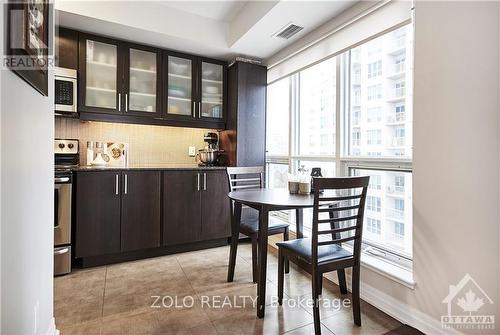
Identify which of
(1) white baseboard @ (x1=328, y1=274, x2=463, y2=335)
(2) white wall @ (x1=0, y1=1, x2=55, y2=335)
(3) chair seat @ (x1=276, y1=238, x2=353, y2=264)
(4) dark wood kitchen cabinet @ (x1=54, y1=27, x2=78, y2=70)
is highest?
(4) dark wood kitchen cabinet @ (x1=54, y1=27, x2=78, y2=70)

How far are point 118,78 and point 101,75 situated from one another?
167mm

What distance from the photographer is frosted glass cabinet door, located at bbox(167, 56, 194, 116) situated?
3311 mm

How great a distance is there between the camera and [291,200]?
76.8 inches

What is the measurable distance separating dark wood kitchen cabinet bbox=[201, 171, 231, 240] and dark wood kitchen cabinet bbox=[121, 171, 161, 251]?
1.74ft

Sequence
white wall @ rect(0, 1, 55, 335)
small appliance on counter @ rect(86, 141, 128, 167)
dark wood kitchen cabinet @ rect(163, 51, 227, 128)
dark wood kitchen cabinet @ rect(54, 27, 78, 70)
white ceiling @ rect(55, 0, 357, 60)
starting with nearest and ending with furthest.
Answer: white wall @ rect(0, 1, 55, 335), white ceiling @ rect(55, 0, 357, 60), dark wood kitchen cabinet @ rect(54, 27, 78, 70), small appliance on counter @ rect(86, 141, 128, 167), dark wood kitchen cabinet @ rect(163, 51, 227, 128)

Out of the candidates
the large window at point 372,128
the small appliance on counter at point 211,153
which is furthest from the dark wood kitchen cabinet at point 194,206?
the large window at point 372,128

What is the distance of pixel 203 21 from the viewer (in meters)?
3.04

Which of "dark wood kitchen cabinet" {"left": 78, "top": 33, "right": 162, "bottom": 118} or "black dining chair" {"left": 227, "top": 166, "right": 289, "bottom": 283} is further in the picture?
"dark wood kitchen cabinet" {"left": 78, "top": 33, "right": 162, "bottom": 118}

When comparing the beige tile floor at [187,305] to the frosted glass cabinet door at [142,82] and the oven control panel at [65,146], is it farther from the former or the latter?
the frosted glass cabinet door at [142,82]

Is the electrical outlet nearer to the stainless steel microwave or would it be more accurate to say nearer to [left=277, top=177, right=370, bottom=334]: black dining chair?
the stainless steel microwave

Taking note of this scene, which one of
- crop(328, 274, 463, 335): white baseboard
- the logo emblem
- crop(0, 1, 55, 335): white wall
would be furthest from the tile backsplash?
the logo emblem

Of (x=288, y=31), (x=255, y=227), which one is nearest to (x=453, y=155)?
(x=255, y=227)

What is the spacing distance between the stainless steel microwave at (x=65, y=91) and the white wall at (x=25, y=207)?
4.68ft

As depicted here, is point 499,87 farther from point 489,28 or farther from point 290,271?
point 290,271
